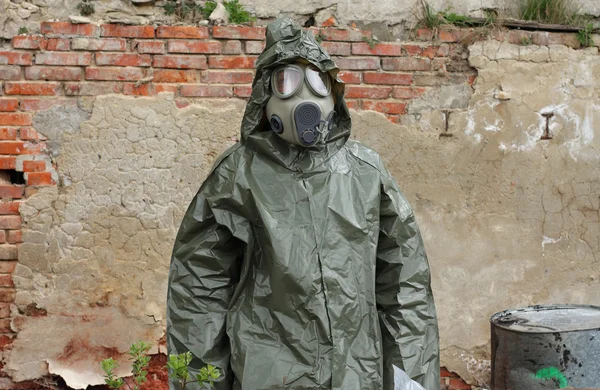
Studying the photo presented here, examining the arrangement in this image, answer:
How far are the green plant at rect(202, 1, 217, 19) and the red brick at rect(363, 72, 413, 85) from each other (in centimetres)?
93

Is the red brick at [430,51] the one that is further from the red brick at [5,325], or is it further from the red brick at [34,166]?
the red brick at [5,325]

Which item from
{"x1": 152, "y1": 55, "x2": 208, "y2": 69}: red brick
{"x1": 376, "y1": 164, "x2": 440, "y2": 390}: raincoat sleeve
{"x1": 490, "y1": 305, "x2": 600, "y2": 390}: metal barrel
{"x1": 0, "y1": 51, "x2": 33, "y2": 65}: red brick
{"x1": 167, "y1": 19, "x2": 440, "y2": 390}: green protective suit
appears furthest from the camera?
{"x1": 152, "y1": 55, "x2": 208, "y2": 69}: red brick

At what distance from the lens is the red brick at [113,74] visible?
4504 millimetres

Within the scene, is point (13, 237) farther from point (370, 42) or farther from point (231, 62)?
point (370, 42)

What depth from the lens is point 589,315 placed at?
13.0 feet

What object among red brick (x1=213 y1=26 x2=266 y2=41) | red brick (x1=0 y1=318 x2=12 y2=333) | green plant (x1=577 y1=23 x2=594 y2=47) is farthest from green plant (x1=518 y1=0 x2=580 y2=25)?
red brick (x1=0 y1=318 x2=12 y2=333)

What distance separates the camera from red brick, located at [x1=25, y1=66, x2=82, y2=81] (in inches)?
176

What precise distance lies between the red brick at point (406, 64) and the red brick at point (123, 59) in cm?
133

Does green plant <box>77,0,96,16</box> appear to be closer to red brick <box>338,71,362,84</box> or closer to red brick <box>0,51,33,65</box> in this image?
red brick <box>0,51,33,65</box>

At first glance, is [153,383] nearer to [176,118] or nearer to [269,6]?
[176,118]

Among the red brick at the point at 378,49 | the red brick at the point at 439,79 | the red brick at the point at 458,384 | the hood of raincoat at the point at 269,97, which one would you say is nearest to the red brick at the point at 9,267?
the hood of raincoat at the point at 269,97

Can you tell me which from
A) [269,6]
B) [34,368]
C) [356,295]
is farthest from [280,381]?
[269,6]

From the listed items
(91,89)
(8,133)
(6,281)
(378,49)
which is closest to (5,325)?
(6,281)

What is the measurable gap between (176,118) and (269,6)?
2.70ft
